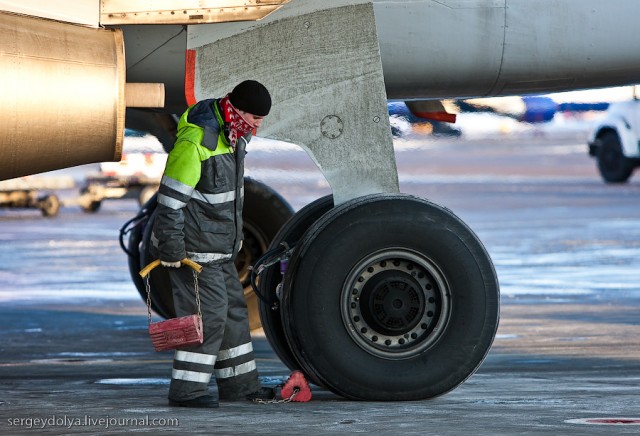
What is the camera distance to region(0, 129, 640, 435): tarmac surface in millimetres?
7602

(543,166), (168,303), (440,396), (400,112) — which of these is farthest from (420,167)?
(440,396)

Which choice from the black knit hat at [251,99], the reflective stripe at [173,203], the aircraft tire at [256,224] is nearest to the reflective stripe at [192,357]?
the reflective stripe at [173,203]

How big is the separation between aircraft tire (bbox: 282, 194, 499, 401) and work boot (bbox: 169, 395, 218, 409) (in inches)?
21.9

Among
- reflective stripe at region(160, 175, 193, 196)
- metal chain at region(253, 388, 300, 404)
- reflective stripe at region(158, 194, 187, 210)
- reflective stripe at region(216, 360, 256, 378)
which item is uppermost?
reflective stripe at region(160, 175, 193, 196)

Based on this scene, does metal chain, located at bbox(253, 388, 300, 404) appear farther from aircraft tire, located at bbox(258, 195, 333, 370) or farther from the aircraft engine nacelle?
the aircraft engine nacelle

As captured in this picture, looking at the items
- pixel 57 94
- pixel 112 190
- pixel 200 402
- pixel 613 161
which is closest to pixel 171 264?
pixel 200 402

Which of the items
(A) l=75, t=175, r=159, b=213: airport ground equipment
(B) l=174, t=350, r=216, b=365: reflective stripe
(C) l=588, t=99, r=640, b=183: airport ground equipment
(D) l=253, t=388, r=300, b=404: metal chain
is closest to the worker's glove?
(B) l=174, t=350, r=216, b=365: reflective stripe

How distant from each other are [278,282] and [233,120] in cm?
133

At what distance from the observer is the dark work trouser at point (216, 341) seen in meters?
8.30

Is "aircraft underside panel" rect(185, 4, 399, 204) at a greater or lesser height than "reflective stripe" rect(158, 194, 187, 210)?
greater

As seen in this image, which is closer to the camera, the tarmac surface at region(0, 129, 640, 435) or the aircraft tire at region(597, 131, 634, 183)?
the tarmac surface at region(0, 129, 640, 435)

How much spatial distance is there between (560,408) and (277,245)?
2.18 metres

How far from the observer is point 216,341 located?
8375 mm

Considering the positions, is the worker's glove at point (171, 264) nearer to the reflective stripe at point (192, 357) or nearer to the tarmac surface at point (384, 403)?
the reflective stripe at point (192, 357)
